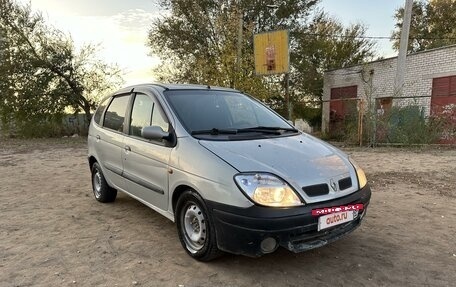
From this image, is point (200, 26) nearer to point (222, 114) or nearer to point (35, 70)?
point (35, 70)

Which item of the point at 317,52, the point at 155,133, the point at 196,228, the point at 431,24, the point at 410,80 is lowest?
the point at 196,228

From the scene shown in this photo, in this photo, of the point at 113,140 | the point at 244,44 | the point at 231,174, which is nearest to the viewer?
the point at 231,174

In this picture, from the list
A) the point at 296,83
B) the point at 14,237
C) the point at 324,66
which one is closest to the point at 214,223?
the point at 14,237

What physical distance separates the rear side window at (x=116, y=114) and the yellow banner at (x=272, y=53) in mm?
10444

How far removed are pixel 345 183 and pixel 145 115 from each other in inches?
90.0

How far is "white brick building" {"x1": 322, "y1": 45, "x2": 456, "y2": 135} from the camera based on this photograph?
14.3 metres

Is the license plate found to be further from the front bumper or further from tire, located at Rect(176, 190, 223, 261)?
tire, located at Rect(176, 190, 223, 261)

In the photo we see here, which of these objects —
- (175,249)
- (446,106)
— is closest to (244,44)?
(446,106)

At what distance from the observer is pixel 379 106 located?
1187 centimetres

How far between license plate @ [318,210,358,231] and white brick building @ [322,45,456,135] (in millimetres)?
9413

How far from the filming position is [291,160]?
321 cm

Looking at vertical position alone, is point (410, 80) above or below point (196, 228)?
above

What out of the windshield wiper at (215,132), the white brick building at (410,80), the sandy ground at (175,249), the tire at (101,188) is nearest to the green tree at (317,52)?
the white brick building at (410,80)

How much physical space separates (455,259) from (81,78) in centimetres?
1970
